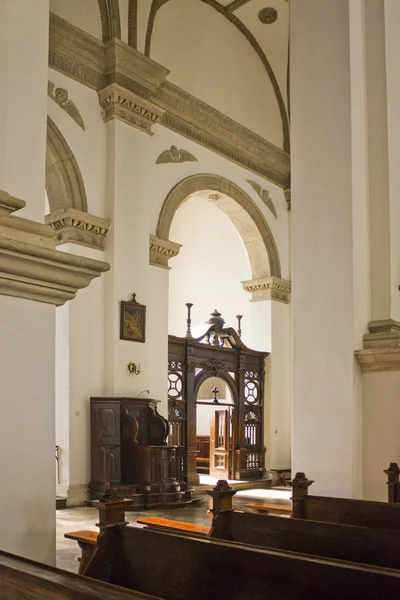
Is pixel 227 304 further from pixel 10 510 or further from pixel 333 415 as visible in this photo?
pixel 10 510

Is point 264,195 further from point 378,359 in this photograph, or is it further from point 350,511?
point 350,511


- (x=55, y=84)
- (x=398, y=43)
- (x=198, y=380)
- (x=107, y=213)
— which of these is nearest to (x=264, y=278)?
(x=198, y=380)

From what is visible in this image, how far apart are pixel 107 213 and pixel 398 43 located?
5659 millimetres

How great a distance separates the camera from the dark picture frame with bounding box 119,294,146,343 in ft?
32.7

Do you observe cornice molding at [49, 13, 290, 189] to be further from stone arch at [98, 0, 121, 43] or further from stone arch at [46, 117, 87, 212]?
stone arch at [46, 117, 87, 212]

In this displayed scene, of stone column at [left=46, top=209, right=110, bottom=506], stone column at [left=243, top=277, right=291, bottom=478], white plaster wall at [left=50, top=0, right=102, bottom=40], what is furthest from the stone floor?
white plaster wall at [left=50, top=0, right=102, bottom=40]

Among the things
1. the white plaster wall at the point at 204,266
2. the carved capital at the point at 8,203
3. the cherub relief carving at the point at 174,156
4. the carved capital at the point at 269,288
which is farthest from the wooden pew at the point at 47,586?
the white plaster wall at the point at 204,266

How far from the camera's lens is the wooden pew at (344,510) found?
11.1 feet

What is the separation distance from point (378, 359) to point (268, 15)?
10759 millimetres

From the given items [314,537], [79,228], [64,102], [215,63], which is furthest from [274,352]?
[314,537]

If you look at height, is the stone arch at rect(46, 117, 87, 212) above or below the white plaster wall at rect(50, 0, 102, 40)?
below

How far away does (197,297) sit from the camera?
1697 centimetres

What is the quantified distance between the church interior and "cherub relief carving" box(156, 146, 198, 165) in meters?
0.03

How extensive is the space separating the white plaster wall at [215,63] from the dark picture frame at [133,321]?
4.36m
